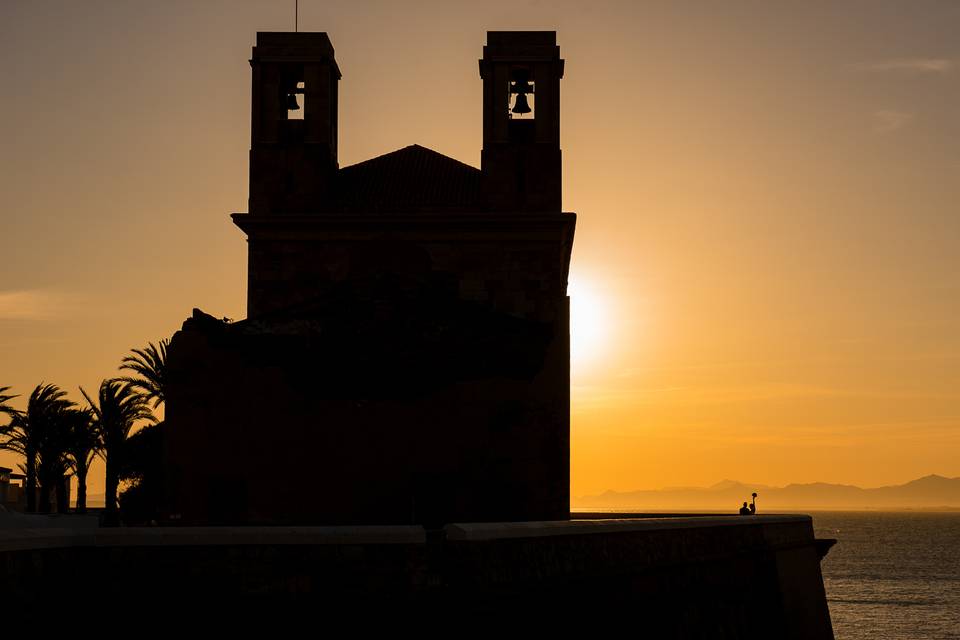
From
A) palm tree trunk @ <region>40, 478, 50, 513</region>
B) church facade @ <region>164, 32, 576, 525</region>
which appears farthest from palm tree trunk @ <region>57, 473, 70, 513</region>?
church facade @ <region>164, 32, 576, 525</region>

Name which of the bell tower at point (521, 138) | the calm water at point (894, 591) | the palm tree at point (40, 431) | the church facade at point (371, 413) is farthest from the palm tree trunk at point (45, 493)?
the calm water at point (894, 591)

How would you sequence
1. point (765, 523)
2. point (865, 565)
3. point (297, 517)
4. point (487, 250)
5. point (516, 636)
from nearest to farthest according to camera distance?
point (516, 636)
point (297, 517)
point (765, 523)
point (487, 250)
point (865, 565)

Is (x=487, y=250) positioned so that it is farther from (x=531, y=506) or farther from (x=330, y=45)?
(x=531, y=506)

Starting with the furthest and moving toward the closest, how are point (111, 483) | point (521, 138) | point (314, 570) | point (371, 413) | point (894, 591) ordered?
point (894, 591) < point (111, 483) < point (521, 138) < point (371, 413) < point (314, 570)

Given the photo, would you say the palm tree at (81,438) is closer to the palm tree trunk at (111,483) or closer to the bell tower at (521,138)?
the palm tree trunk at (111,483)

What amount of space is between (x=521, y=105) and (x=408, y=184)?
4.09 metres

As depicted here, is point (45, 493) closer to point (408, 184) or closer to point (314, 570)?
point (408, 184)

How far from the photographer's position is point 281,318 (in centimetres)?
2450

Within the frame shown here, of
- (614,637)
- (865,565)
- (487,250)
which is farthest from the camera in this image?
(865,565)

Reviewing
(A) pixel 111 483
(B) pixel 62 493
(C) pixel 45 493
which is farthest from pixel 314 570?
(B) pixel 62 493

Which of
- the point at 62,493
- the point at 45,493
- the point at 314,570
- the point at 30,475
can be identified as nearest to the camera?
the point at 314,570

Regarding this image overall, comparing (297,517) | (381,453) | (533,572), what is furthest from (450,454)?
(533,572)

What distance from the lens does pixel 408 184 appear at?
118ft

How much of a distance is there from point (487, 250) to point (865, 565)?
337ft
